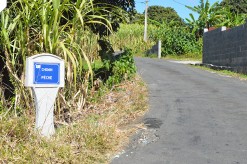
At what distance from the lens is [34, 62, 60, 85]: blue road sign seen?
17.4 ft

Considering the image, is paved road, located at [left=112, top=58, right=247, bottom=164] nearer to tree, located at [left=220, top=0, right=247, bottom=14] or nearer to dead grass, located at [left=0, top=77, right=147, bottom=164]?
dead grass, located at [left=0, top=77, right=147, bottom=164]

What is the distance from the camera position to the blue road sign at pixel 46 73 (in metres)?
5.31

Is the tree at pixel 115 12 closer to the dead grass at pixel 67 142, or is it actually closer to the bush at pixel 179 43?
the dead grass at pixel 67 142

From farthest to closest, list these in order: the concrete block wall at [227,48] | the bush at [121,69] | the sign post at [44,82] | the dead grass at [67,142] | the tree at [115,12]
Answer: the concrete block wall at [227,48]
the bush at [121,69]
the tree at [115,12]
the sign post at [44,82]
the dead grass at [67,142]

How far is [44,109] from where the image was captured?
17.8 feet

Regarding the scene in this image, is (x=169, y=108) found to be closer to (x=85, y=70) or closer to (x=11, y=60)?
(x=85, y=70)

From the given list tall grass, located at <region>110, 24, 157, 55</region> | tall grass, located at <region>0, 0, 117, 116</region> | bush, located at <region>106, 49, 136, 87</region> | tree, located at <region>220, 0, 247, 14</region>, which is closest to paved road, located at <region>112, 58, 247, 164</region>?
bush, located at <region>106, 49, 136, 87</region>

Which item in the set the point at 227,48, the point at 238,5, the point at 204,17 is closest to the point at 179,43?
the point at 204,17

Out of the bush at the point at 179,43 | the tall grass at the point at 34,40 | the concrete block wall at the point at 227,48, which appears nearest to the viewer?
the tall grass at the point at 34,40

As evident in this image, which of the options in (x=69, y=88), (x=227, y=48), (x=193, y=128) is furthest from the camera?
(x=227, y=48)

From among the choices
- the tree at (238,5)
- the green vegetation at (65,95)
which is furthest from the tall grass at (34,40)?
the tree at (238,5)

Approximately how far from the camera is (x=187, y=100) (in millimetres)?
9008

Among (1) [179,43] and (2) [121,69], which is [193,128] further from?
(1) [179,43]

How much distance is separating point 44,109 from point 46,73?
485mm
